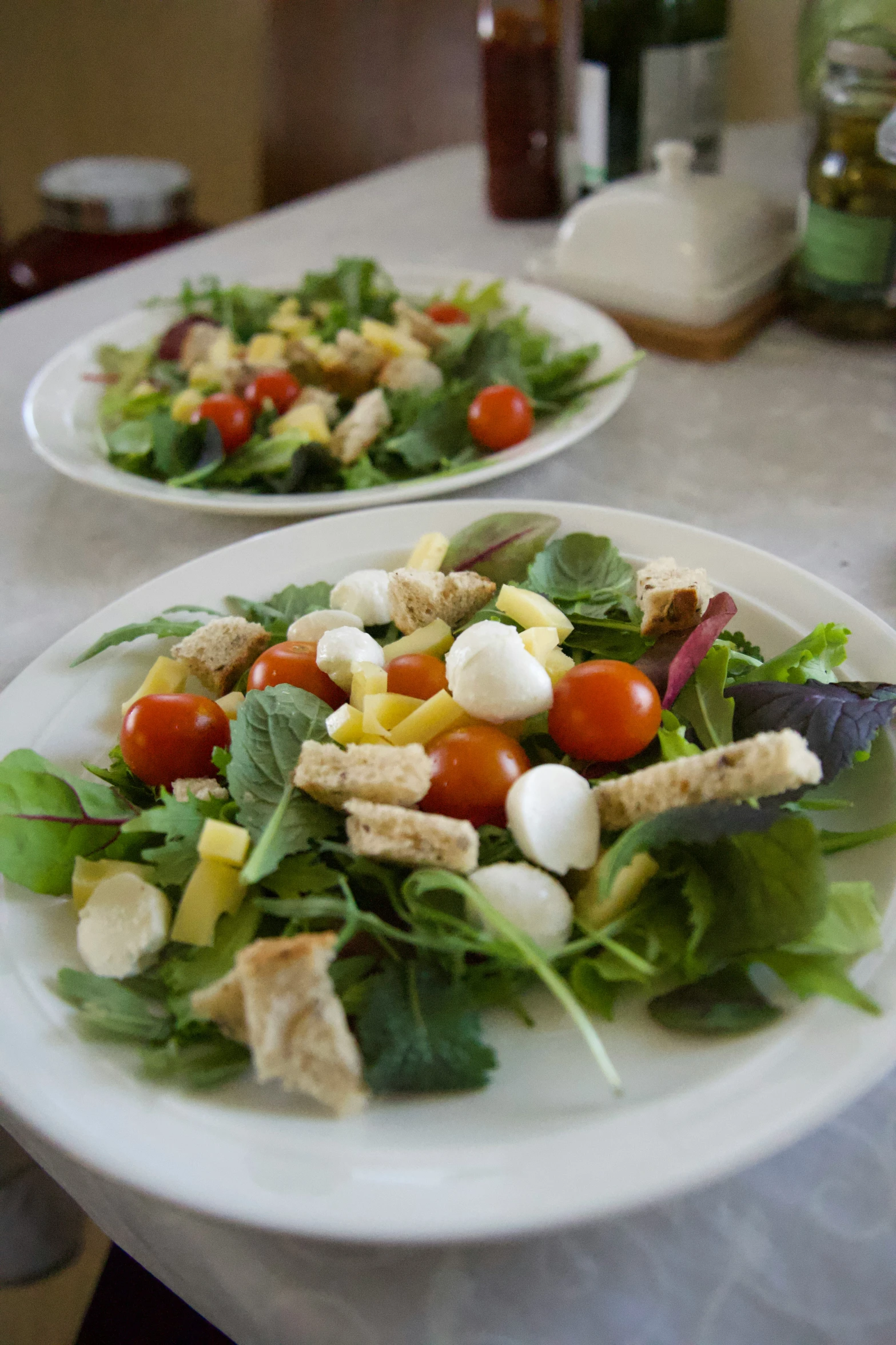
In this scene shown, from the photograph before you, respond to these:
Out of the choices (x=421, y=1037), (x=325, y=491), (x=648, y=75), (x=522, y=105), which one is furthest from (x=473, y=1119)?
(x=522, y=105)

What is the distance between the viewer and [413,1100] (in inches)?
22.8

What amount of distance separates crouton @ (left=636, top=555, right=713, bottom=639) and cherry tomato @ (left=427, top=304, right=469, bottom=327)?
2.85 feet

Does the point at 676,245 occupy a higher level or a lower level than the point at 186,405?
higher

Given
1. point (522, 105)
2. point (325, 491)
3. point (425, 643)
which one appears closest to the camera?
point (425, 643)

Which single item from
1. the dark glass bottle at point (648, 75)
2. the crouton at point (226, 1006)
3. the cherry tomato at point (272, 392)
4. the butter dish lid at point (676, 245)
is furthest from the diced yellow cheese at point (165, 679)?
the dark glass bottle at point (648, 75)

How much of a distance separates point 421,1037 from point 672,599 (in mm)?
405

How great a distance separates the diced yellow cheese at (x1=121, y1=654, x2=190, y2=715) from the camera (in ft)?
2.93

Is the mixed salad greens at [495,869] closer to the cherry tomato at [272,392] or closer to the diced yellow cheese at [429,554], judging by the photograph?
the diced yellow cheese at [429,554]

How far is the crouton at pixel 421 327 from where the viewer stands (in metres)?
1.50

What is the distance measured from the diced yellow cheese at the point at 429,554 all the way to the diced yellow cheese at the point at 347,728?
23 cm

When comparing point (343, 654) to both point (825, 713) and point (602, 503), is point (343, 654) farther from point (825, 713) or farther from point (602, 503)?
point (602, 503)

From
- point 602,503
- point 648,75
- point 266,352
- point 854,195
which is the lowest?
point 602,503

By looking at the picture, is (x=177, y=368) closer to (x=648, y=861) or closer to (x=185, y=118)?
(x=648, y=861)

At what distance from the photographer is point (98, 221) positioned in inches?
98.7
